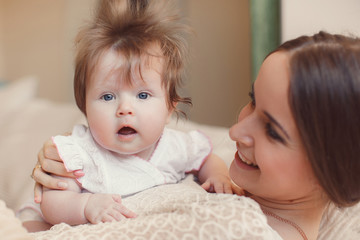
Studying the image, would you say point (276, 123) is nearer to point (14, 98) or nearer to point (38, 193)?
point (38, 193)

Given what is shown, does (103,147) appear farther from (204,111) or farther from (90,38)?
(204,111)

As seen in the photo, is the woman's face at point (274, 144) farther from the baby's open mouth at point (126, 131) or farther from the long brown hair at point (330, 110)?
the baby's open mouth at point (126, 131)

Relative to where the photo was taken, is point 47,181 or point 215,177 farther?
point 215,177

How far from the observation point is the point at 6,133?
2146 millimetres

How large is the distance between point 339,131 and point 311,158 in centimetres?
7

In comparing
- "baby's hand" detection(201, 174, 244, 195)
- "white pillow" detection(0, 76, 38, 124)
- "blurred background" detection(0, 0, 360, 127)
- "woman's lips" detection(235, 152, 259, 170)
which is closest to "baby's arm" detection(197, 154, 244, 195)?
"baby's hand" detection(201, 174, 244, 195)

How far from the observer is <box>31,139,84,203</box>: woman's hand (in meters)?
1.08

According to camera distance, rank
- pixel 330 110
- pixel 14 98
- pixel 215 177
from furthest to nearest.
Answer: pixel 14 98 → pixel 215 177 → pixel 330 110

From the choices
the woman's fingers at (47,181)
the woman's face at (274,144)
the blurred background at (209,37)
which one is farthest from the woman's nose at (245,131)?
the woman's fingers at (47,181)

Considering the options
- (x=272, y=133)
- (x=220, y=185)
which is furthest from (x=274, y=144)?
(x=220, y=185)

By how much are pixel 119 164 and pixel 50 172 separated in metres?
0.19

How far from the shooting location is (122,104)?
3.44ft

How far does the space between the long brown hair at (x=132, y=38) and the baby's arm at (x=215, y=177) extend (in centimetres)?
23

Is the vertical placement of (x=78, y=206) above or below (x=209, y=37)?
below
